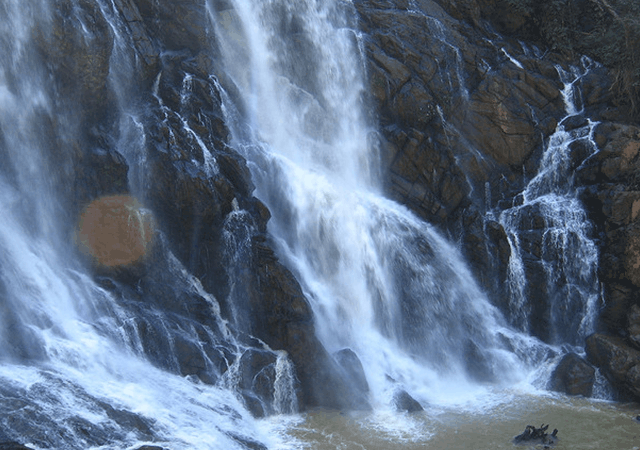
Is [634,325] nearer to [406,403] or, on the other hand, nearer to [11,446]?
[406,403]

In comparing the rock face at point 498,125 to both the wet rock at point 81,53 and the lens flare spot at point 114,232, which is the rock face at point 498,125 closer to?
the lens flare spot at point 114,232

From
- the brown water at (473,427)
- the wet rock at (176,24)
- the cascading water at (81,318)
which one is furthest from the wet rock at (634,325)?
the wet rock at (176,24)

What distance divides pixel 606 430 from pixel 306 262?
963cm

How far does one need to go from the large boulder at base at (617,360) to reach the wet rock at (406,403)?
608 centimetres

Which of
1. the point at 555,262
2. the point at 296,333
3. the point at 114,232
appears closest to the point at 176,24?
the point at 114,232

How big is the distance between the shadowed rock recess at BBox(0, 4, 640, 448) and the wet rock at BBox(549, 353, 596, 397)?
63 millimetres

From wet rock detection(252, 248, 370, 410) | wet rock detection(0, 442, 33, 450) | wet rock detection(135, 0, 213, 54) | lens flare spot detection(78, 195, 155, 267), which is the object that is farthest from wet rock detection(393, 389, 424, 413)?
wet rock detection(135, 0, 213, 54)

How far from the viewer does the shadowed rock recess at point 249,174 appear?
17.1 metres

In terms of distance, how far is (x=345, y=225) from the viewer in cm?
2062

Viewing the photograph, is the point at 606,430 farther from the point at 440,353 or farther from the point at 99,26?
the point at 99,26

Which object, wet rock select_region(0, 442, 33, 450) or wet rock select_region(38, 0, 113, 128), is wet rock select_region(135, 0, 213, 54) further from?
wet rock select_region(0, 442, 33, 450)

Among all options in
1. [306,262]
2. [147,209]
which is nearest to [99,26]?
[147,209]

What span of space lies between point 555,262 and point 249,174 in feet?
35.2

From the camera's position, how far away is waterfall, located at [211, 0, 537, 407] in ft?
63.1
